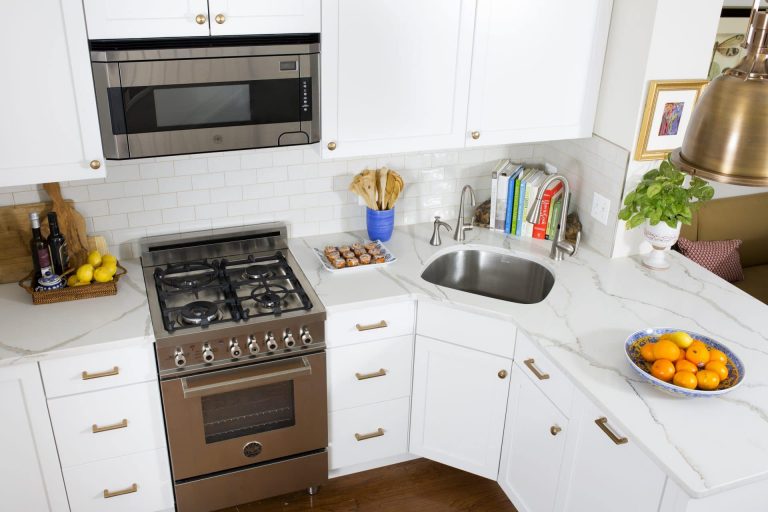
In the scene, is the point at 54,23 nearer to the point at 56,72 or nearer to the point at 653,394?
the point at 56,72

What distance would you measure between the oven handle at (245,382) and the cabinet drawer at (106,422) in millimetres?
137

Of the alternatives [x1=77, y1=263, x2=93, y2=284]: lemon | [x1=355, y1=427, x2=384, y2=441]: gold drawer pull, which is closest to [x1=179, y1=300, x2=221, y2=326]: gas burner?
[x1=77, y1=263, x2=93, y2=284]: lemon

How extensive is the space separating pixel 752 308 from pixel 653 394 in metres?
0.81

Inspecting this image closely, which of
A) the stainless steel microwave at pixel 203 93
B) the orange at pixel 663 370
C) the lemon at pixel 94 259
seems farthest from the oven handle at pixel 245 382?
the orange at pixel 663 370

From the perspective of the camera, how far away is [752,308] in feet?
9.32

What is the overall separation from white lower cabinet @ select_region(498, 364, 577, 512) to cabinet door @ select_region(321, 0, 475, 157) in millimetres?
1028

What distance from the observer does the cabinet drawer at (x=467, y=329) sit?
2805 mm

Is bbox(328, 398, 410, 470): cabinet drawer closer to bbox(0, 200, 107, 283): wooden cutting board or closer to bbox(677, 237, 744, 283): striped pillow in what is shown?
bbox(0, 200, 107, 283): wooden cutting board

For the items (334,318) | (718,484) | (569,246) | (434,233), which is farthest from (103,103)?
(718,484)

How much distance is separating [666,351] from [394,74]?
1386 mm

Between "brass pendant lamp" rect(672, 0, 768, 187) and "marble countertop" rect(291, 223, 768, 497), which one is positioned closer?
"brass pendant lamp" rect(672, 0, 768, 187)

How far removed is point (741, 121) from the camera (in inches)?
50.5

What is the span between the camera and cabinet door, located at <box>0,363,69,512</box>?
2496mm

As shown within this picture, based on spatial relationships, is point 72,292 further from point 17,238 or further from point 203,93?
point 203,93
